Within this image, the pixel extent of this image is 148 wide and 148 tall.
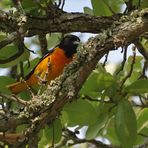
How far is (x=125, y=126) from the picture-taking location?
1.59 meters

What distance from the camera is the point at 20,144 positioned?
137 cm

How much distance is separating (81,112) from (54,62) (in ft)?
2.80

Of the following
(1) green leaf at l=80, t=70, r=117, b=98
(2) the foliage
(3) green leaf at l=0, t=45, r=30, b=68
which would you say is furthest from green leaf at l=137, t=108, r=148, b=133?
(3) green leaf at l=0, t=45, r=30, b=68

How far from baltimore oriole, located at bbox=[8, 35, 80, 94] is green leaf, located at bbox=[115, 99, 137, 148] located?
0.37m

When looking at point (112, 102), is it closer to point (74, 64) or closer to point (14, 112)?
point (74, 64)

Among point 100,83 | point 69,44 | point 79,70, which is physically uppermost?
point 79,70

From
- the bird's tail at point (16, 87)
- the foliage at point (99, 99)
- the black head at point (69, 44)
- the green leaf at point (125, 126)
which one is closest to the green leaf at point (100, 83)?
the foliage at point (99, 99)

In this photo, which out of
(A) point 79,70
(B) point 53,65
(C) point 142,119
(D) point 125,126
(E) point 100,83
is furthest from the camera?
(B) point 53,65

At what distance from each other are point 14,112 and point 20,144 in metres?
0.10

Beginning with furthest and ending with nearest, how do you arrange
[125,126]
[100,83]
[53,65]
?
[53,65] < [100,83] < [125,126]

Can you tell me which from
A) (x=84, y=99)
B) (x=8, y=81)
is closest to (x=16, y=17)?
(x=8, y=81)

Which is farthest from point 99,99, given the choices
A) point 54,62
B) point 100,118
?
point 54,62

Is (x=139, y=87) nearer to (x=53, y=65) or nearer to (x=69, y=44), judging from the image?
(x=53, y=65)

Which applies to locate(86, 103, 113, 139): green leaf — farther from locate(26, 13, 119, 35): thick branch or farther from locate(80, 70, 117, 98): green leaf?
locate(26, 13, 119, 35): thick branch
